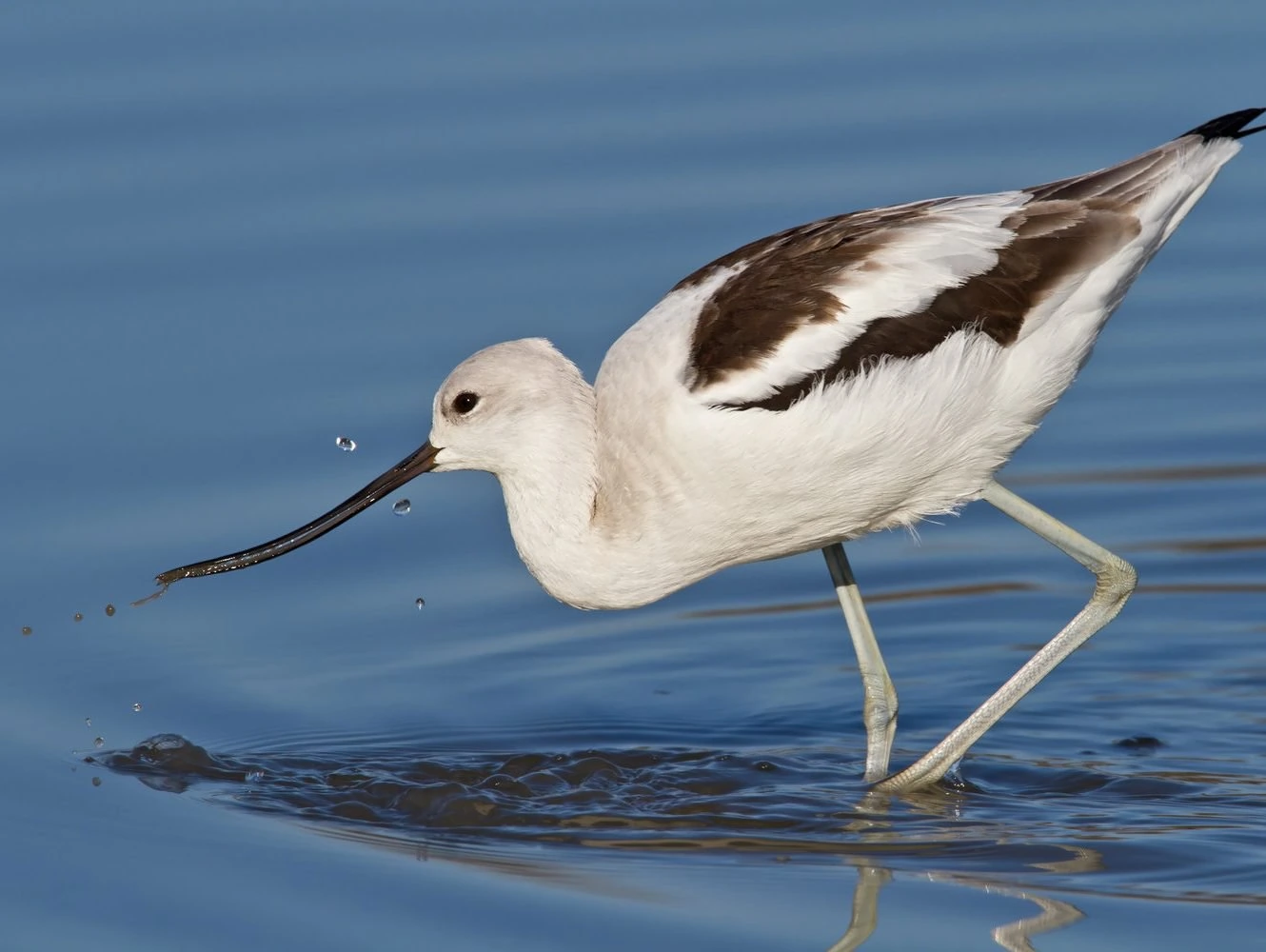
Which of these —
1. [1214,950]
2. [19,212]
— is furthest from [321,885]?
[19,212]

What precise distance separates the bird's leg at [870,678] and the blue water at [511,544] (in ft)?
0.43

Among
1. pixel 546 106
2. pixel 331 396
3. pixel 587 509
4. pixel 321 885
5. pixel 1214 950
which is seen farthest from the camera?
pixel 546 106

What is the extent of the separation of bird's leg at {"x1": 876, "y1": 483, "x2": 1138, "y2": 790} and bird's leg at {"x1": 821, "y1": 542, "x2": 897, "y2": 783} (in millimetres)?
163

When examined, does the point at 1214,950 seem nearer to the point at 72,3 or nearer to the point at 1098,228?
the point at 1098,228

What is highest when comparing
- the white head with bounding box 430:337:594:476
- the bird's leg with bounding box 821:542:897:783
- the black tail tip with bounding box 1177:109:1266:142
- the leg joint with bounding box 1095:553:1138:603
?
the black tail tip with bounding box 1177:109:1266:142

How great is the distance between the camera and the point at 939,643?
347 inches

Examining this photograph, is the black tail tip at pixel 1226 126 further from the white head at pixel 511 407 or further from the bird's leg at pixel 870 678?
the white head at pixel 511 407

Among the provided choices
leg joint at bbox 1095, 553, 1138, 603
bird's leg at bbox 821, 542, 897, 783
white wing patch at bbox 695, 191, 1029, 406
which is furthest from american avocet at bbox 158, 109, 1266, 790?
leg joint at bbox 1095, 553, 1138, 603

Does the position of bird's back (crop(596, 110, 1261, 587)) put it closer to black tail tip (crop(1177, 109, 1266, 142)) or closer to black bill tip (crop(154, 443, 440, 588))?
black tail tip (crop(1177, 109, 1266, 142))

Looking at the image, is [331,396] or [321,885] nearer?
[321,885]

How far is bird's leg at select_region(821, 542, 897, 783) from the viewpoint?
779 centimetres

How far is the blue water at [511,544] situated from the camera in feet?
22.2

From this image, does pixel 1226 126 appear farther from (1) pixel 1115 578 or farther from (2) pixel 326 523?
(2) pixel 326 523

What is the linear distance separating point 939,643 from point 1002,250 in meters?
2.01
